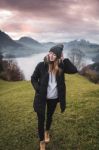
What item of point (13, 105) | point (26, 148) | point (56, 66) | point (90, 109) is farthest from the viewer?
point (13, 105)

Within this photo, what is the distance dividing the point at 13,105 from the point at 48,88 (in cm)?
1004

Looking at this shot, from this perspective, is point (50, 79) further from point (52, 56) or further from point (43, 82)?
point (52, 56)

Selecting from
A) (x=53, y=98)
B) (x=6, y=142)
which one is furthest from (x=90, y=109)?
(x=53, y=98)

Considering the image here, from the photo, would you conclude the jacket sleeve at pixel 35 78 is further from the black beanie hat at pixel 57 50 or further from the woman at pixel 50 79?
the black beanie hat at pixel 57 50

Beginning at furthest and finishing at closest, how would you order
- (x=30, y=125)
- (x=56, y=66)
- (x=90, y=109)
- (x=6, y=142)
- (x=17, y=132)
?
(x=90, y=109) < (x=30, y=125) < (x=17, y=132) < (x=6, y=142) < (x=56, y=66)

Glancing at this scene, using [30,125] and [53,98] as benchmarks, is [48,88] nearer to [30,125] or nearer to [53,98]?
[53,98]

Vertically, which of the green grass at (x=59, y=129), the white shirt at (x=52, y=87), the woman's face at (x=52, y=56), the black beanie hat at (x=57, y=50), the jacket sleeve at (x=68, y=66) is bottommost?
the green grass at (x=59, y=129)

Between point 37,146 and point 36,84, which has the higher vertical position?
point 36,84

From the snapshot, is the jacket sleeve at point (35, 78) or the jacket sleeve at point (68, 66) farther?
the jacket sleeve at point (68, 66)

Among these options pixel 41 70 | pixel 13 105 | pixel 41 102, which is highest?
pixel 41 70

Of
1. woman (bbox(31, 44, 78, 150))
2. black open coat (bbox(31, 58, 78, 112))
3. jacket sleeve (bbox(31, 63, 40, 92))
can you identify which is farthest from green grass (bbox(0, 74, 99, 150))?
jacket sleeve (bbox(31, 63, 40, 92))

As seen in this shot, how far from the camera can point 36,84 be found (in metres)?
9.74

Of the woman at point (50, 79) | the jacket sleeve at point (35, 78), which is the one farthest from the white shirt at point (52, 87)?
the jacket sleeve at point (35, 78)

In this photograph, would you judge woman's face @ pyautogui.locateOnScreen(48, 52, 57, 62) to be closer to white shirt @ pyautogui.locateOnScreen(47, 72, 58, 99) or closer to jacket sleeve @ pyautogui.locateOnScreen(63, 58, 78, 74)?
white shirt @ pyautogui.locateOnScreen(47, 72, 58, 99)
